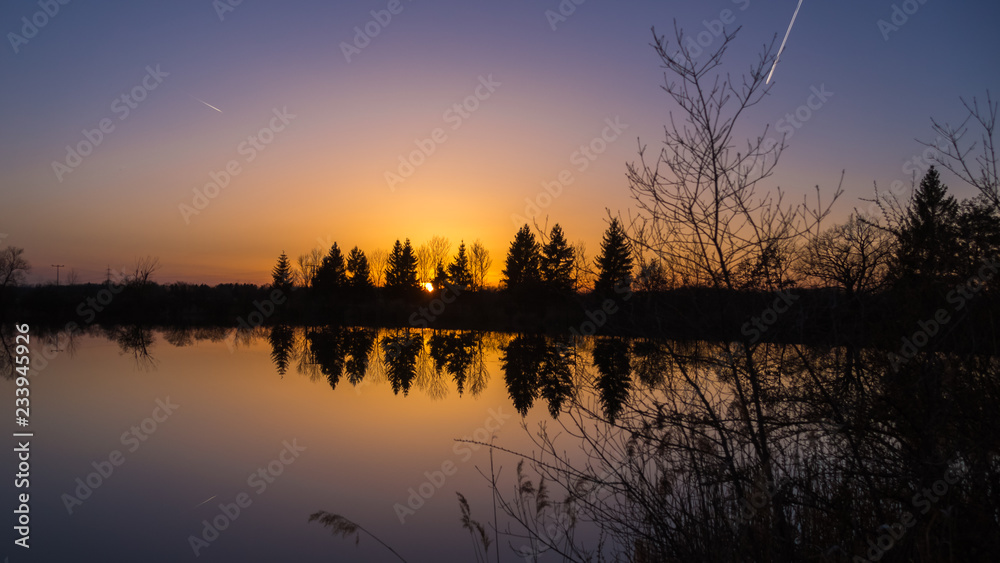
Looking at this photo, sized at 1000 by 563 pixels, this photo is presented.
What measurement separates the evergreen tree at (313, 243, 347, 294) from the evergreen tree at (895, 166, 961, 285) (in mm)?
62106

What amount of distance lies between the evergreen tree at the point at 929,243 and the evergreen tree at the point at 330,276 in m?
62.1

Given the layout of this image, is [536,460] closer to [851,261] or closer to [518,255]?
[851,261]

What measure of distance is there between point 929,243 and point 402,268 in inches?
2437

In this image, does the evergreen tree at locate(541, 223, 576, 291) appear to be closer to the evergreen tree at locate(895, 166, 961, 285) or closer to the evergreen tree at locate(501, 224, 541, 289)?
the evergreen tree at locate(895, 166, 961, 285)

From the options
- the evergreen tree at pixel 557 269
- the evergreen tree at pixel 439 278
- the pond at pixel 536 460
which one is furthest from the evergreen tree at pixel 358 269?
the evergreen tree at pixel 557 269

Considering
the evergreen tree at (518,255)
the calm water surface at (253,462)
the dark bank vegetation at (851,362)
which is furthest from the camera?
the evergreen tree at (518,255)

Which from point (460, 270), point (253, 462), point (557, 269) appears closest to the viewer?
point (557, 269)

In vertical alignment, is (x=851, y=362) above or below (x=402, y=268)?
below

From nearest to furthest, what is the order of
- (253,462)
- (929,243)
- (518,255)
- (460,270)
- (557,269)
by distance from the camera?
1. (929,243)
2. (557,269)
3. (253,462)
4. (518,255)
5. (460,270)

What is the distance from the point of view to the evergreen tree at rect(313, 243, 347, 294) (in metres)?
62.7

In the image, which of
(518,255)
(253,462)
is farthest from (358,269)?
(253,462)

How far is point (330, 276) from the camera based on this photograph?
62.7 meters

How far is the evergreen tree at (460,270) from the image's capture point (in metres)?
61.5

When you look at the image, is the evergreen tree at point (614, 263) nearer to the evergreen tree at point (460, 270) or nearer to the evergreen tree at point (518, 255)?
the evergreen tree at point (518, 255)
